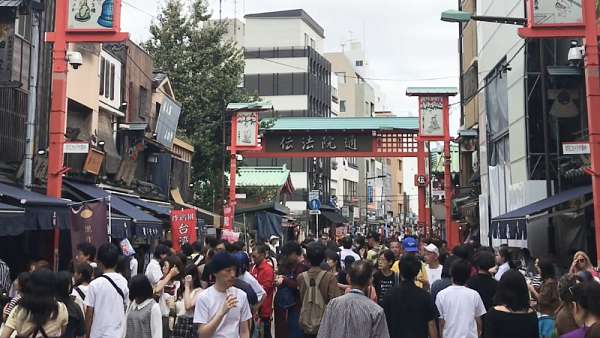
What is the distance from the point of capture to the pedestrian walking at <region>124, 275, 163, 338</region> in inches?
277

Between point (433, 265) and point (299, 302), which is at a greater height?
point (433, 265)

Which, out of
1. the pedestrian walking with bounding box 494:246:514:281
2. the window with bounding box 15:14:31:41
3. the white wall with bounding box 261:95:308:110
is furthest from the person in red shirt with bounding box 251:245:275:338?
the white wall with bounding box 261:95:308:110

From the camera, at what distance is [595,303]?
469 cm

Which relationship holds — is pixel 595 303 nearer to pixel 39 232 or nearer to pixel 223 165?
pixel 39 232

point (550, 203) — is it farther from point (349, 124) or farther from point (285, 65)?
point (285, 65)

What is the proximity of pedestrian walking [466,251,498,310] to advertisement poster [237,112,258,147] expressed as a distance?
918 inches

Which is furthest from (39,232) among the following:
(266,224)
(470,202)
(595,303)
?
(470,202)

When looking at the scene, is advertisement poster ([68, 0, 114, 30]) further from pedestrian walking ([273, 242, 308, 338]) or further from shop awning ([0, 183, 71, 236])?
pedestrian walking ([273, 242, 308, 338])

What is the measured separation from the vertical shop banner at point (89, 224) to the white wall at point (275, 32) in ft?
175

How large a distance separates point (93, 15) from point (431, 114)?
18.8 metres

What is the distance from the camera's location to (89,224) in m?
13.7

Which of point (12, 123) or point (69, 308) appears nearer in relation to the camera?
point (69, 308)

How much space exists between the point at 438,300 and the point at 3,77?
11353mm

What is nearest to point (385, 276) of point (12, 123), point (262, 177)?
point (12, 123)
